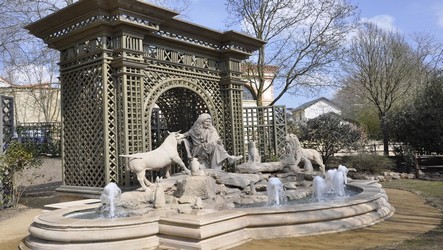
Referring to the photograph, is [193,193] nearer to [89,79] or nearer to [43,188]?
[89,79]

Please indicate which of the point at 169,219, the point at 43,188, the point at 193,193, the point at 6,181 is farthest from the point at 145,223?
the point at 43,188

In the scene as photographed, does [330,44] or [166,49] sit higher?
[330,44]

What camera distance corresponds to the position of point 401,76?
24719mm

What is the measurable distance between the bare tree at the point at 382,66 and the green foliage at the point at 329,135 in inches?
240

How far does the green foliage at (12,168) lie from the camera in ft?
34.2

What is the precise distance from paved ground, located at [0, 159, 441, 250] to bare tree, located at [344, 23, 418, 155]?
52.8ft

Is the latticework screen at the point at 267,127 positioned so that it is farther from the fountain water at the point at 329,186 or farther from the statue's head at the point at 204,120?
the fountain water at the point at 329,186

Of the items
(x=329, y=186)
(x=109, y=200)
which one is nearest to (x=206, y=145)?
(x=329, y=186)

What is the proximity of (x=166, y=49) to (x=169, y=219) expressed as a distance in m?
5.95

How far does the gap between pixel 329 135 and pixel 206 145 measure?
11.4 metres

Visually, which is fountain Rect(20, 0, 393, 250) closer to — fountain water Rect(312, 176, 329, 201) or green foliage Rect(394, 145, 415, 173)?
fountain water Rect(312, 176, 329, 201)

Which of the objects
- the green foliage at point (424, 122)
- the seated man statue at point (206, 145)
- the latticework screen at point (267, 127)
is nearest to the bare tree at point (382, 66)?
the green foliage at point (424, 122)

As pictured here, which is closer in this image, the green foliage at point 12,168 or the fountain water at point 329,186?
the fountain water at point 329,186

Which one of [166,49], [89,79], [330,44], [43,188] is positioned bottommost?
[43,188]
